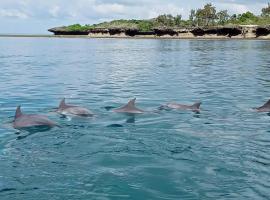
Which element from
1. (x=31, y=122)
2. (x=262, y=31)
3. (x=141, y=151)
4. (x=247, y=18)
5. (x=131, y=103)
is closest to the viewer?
(x=141, y=151)

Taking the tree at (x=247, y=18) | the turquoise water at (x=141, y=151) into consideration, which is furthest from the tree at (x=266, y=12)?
the turquoise water at (x=141, y=151)

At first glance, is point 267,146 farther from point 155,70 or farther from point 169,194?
point 155,70

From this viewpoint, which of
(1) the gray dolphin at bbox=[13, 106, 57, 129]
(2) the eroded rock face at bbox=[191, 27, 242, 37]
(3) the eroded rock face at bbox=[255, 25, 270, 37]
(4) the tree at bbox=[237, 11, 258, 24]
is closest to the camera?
(1) the gray dolphin at bbox=[13, 106, 57, 129]

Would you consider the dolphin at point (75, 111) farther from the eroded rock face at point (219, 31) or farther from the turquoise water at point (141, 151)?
the eroded rock face at point (219, 31)

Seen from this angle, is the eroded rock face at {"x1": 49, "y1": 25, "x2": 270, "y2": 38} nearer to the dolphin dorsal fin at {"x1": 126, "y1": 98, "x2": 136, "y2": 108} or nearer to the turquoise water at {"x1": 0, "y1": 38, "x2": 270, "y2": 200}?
the turquoise water at {"x1": 0, "y1": 38, "x2": 270, "y2": 200}

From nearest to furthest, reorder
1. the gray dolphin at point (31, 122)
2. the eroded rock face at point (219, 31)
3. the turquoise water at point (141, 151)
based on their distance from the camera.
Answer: the turquoise water at point (141, 151) → the gray dolphin at point (31, 122) → the eroded rock face at point (219, 31)

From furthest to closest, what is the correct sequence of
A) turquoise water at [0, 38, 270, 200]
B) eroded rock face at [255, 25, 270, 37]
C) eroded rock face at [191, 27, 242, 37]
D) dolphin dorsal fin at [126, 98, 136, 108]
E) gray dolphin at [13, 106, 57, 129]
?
eroded rock face at [191, 27, 242, 37]
eroded rock face at [255, 25, 270, 37]
dolphin dorsal fin at [126, 98, 136, 108]
gray dolphin at [13, 106, 57, 129]
turquoise water at [0, 38, 270, 200]

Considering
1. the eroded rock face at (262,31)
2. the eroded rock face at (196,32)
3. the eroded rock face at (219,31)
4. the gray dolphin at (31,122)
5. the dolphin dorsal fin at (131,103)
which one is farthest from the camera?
the eroded rock face at (219,31)

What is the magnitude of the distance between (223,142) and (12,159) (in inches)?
220

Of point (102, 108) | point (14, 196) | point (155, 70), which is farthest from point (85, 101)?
point (155, 70)

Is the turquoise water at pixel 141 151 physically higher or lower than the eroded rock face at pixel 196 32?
higher

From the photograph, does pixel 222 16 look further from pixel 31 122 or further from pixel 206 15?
pixel 31 122

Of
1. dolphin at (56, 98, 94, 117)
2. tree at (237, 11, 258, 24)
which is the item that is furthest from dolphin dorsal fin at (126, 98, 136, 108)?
tree at (237, 11, 258, 24)

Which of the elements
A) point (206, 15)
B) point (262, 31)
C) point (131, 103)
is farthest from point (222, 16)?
point (131, 103)
